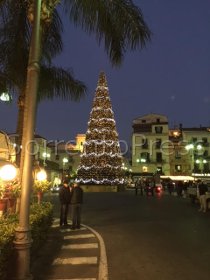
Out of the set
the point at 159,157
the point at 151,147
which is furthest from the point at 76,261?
the point at 159,157

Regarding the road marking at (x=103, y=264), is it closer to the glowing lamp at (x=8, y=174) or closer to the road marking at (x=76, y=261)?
the road marking at (x=76, y=261)

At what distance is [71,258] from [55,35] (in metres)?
8.70

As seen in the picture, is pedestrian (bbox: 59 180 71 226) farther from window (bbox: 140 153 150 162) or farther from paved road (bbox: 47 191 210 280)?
window (bbox: 140 153 150 162)

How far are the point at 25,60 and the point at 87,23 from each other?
11.9ft

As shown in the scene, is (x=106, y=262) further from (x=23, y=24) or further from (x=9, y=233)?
(x=23, y=24)

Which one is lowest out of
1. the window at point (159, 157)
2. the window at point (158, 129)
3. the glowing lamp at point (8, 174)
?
the glowing lamp at point (8, 174)

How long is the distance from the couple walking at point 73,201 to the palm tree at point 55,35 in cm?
338

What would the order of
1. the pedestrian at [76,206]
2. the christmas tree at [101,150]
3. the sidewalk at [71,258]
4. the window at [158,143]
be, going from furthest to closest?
the window at [158,143] < the christmas tree at [101,150] < the pedestrian at [76,206] < the sidewalk at [71,258]

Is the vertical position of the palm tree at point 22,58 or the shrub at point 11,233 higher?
the palm tree at point 22,58

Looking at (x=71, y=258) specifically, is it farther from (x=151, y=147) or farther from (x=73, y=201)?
(x=151, y=147)

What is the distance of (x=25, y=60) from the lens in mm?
13516

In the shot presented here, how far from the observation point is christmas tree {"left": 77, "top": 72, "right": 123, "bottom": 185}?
4719 centimetres

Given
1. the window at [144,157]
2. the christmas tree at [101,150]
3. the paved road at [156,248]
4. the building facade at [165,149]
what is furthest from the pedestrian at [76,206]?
the window at [144,157]

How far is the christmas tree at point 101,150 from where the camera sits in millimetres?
47188
